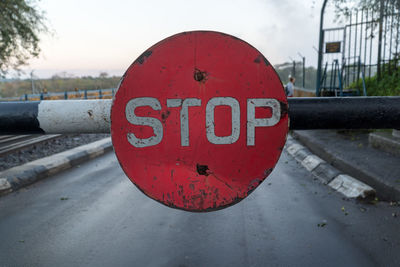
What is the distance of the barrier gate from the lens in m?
0.87

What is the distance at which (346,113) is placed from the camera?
103 cm

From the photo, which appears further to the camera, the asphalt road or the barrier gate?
the asphalt road

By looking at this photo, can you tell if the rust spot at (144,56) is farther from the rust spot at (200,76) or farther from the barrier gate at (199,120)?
the rust spot at (200,76)

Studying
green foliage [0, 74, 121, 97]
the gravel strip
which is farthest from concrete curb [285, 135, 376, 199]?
green foliage [0, 74, 121, 97]

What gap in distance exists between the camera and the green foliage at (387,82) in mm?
7913

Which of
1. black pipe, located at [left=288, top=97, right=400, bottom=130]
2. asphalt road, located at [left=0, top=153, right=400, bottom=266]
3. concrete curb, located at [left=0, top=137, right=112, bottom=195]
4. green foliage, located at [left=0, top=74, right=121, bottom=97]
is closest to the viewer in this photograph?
black pipe, located at [left=288, top=97, right=400, bottom=130]

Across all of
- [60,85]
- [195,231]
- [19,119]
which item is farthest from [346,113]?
[60,85]

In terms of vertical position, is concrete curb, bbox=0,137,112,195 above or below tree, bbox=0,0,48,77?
below

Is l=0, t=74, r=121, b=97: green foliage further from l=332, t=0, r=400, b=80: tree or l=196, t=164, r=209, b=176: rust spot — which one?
l=196, t=164, r=209, b=176: rust spot

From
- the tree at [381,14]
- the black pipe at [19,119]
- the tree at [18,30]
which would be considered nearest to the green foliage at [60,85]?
the tree at [18,30]

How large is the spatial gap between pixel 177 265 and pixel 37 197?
2729mm

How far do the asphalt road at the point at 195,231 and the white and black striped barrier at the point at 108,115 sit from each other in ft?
6.09

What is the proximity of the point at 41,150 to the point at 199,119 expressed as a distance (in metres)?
7.84

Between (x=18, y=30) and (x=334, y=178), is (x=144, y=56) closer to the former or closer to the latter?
(x=334, y=178)
